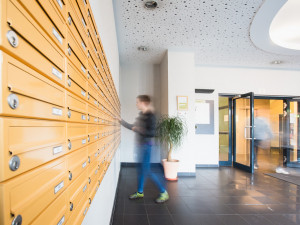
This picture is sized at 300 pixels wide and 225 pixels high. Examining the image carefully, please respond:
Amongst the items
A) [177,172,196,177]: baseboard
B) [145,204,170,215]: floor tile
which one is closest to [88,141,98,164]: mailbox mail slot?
[145,204,170,215]: floor tile

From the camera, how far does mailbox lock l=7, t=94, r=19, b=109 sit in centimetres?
29

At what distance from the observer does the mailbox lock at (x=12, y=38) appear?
29 centimetres

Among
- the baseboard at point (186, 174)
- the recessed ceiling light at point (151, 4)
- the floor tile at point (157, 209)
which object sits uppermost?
the recessed ceiling light at point (151, 4)

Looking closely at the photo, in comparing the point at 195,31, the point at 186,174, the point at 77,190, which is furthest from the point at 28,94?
the point at 186,174

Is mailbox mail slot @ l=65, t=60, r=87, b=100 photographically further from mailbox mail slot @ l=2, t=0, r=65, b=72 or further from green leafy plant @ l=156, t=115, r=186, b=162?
green leafy plant @ l=156, t=115, r=186, b=162

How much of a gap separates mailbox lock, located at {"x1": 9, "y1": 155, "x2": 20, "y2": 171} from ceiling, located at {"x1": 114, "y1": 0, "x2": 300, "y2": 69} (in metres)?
2.68

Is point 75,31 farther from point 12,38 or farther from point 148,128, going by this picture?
point 148,128

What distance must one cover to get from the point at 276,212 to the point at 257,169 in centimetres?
276

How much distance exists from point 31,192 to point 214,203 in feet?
9.13

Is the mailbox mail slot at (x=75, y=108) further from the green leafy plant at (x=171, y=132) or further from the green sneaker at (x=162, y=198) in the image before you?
the green leafy plant at (x=171, y=132)

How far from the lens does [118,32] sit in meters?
3.37

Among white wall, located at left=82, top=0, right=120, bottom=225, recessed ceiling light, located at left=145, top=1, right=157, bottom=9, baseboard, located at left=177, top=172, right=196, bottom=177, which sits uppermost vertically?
recessed ceiling light, located at left=145, top=1, right=157, bottom=9

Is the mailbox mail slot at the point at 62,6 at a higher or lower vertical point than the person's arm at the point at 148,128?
higher

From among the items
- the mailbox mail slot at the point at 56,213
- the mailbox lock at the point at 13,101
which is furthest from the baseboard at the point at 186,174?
the mailbox lock at the point at 13,101
